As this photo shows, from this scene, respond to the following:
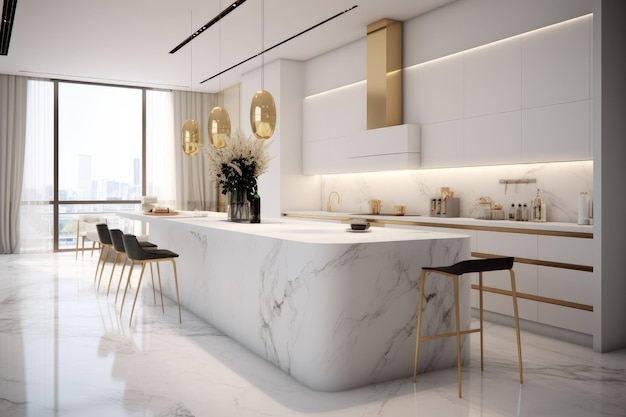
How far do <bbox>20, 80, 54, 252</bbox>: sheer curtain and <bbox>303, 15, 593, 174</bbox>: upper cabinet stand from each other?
5452 millimetres

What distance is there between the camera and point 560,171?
15.3 ft

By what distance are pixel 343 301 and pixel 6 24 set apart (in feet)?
18.3

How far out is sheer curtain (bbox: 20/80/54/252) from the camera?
9008mm

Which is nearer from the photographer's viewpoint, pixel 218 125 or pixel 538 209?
pixel 538 209

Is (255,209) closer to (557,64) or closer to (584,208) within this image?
(584,208)

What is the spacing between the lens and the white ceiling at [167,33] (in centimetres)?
564

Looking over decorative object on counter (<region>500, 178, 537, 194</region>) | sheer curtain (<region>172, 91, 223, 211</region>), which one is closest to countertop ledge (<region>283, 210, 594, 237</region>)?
decorative object on counter (<region>500, 178, 537, 194</region>)

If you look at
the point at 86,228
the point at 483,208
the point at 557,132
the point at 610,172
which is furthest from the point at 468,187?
the point at 86,228

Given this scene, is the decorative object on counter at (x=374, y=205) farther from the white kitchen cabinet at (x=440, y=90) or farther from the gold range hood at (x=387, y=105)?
the white kitchen cabinet at (x=440, y=90)

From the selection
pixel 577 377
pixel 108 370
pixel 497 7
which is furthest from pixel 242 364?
pixel 497 7

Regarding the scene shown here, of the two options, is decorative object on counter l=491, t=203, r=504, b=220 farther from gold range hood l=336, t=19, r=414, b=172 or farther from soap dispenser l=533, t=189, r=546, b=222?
gold range hood l=336, t=19, r=414, b=172

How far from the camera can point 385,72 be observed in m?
5.94

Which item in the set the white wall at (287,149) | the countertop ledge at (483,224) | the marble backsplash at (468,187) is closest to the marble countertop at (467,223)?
the countertop ledge at (483,224)

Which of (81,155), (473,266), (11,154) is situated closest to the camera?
(473,266)
